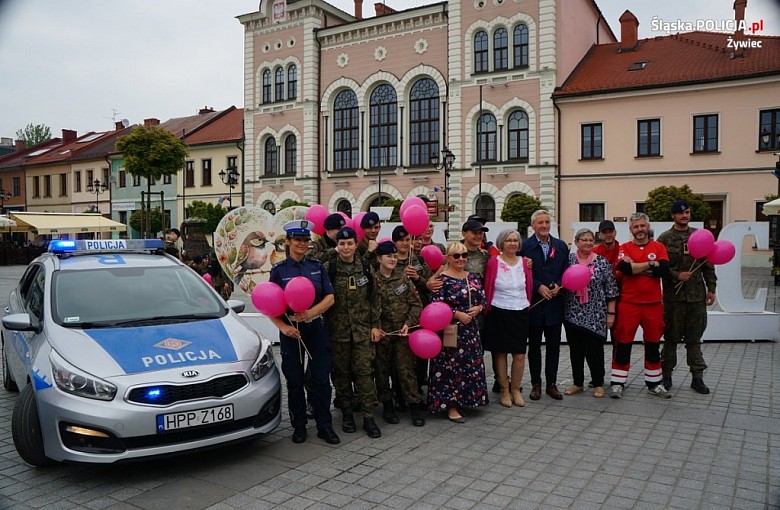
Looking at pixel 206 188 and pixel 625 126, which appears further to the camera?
pixel 206 188

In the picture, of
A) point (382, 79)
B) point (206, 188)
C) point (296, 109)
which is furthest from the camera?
point (206, 188)

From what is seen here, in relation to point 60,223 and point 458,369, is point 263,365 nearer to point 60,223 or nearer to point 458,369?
point 458,369

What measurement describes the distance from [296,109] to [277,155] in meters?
3.53

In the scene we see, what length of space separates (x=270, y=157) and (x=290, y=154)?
5.98 feet

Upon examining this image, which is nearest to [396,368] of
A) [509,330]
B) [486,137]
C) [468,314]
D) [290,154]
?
[468,314]

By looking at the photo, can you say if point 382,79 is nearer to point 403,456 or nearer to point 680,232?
point 680,232

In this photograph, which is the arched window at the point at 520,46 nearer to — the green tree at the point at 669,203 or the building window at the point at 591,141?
the building window at the point at 591,141

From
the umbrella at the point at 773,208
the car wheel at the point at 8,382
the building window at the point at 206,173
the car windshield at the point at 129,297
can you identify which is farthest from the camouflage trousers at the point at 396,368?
the building window at the point at 206,173

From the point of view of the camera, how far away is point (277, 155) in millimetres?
44188

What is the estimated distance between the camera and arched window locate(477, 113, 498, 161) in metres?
35.8

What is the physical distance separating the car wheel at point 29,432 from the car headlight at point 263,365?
5.52ft

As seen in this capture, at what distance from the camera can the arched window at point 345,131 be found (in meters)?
41.5

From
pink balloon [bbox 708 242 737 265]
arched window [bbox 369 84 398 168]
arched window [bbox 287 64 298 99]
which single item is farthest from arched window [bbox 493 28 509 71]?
pink balloon [bbox 708 242 737 265]

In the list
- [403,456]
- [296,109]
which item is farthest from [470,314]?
[296,109]
